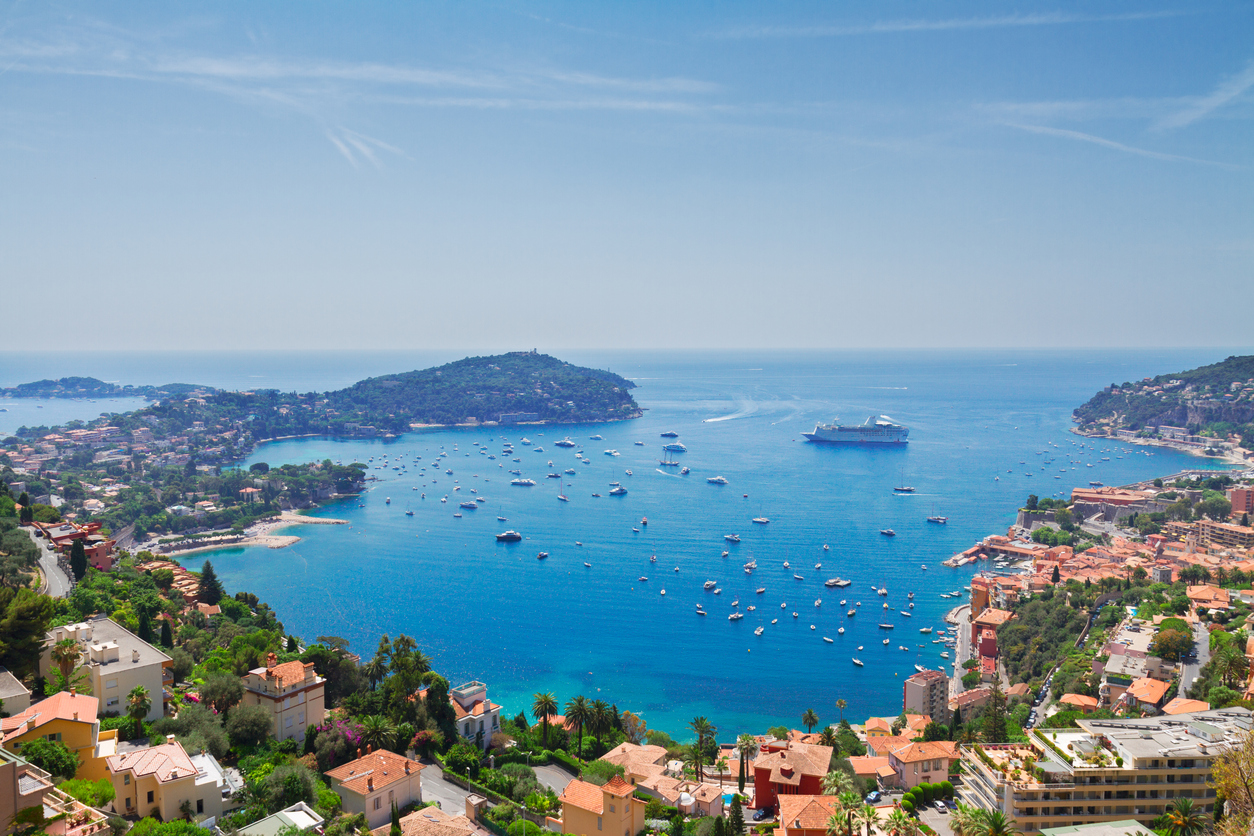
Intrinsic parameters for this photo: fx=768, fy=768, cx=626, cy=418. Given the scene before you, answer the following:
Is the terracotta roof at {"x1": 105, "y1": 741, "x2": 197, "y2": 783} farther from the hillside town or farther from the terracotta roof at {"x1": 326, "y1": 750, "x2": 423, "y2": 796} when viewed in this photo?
the terracotta roof at {"x1": 326, "y1": 750, "x2": 423, "y2": 796}

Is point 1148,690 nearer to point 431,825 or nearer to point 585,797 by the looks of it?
point 585,797

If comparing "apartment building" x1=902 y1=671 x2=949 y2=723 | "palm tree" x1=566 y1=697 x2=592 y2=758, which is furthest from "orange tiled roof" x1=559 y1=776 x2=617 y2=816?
"apartment building" x1=902 y1=671 x2=949 y2=723

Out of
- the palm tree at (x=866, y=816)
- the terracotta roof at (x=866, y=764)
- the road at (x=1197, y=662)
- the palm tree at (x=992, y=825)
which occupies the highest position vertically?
the palm tree at (x=992, y=825)

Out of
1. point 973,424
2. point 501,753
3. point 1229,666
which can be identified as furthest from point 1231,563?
point 973,424

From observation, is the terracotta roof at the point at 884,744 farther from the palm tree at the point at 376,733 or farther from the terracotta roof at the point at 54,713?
the terracotta roof at the point at 54,713

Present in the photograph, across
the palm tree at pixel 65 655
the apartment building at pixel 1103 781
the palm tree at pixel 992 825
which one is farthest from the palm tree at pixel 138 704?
the apartment building at pixel 1103 781

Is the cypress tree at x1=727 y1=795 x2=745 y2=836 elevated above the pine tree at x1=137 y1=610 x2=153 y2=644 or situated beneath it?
situated beneath

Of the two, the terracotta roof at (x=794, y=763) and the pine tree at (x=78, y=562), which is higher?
the pine tree at (x=78, y=562)
